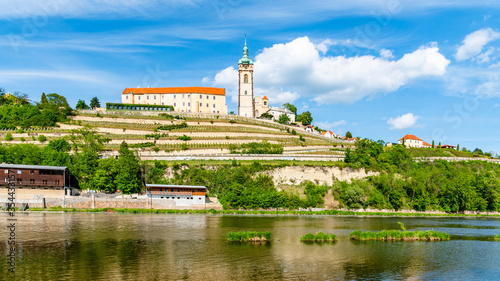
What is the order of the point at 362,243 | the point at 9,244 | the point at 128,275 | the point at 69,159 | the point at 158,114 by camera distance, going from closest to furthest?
the point at 128,275 < the point at 9,244 < the point at 362,243 < the point at 69,159 < the point at 158,114

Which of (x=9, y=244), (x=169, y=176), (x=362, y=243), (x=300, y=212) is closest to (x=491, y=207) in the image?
(x=300, y=212)

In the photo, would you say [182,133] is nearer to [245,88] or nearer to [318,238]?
[245,88]

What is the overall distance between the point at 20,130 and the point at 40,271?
230ft

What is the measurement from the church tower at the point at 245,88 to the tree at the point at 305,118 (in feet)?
61.3

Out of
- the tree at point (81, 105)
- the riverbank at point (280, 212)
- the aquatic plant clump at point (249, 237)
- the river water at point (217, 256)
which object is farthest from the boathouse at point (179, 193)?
the tree at point (81, 105)

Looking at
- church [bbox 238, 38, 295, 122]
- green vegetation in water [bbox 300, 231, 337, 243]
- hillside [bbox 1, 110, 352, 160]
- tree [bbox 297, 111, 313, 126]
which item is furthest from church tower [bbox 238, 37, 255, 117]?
green vegetation in water [bbox 300, 231, 337, 243]

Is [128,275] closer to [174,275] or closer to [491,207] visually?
[174,275]

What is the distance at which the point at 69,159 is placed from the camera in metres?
68.3

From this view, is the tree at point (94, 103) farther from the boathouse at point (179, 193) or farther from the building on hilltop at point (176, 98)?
the boathouse at point (179, 193)

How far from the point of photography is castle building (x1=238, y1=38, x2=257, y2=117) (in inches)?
4604

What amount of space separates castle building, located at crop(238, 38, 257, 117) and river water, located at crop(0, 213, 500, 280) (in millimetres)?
78847

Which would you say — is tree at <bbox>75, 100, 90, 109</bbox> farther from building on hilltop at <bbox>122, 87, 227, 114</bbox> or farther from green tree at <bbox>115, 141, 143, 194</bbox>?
green tree at <bbox>115, 141, 143, 194</bbox>

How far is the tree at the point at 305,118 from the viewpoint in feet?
417

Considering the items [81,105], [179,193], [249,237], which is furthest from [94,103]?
[249,237]
